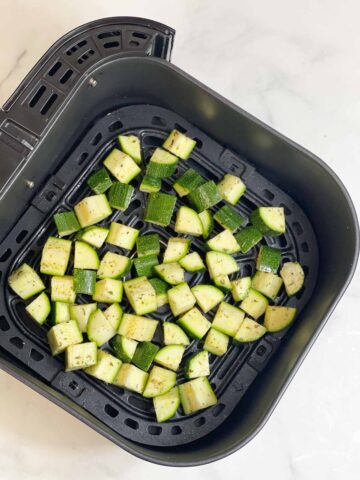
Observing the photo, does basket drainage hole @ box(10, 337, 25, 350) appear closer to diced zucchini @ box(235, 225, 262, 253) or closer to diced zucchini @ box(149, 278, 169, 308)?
diced zucchini @ box(149, 278, 169, 308)

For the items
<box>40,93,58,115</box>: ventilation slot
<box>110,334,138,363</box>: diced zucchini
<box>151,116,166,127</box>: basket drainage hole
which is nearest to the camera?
<box>40,93,58,115</box>: ventilation slot

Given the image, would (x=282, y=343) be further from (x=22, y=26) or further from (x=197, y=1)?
(x=22, y=26)

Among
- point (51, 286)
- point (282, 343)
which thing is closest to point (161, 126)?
point (51, 286)

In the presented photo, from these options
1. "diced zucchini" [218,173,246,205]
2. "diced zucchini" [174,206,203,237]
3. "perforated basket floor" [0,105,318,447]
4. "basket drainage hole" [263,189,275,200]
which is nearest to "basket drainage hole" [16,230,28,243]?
"perforated basket floor" [0,105,318,447]

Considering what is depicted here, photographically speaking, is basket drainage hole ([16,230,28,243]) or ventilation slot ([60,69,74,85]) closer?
ventilation slot ([60,69,74,85])

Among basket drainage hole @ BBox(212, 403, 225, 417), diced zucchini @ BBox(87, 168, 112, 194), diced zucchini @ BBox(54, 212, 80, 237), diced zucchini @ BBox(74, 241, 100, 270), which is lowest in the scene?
basket drainage hole @ BBox(212, 403, 225, 417)

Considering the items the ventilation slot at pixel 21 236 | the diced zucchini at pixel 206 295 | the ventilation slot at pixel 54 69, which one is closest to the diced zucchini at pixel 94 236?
the ventilation slot at pixel 21 236

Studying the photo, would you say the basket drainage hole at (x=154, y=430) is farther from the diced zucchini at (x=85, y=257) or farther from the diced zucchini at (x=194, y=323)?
the diced zucchini at (x=85, y=257)
